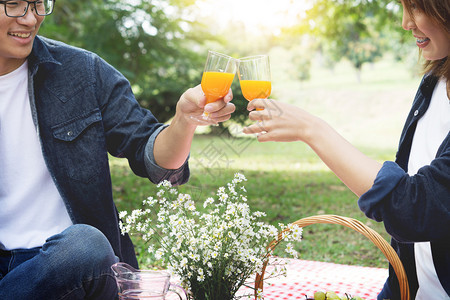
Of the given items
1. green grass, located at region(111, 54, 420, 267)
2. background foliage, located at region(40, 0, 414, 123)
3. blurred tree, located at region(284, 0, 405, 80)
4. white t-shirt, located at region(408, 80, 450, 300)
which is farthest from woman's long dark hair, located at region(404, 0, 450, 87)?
background foliage, located at region(40, 0, 414, 123)

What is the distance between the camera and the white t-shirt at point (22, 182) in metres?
2.02

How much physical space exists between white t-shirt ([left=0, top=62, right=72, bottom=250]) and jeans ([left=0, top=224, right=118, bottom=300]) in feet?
0.84

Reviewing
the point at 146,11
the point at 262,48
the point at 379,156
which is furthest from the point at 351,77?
the point at 146,11

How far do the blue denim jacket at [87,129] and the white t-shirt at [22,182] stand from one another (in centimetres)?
5

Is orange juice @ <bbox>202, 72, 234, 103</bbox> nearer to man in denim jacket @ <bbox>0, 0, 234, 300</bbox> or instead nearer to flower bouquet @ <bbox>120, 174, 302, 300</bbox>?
man in denim jacket @ <bbox>0, 0, 234, 300</bbox>

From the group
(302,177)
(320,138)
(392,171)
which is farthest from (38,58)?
(302,177)

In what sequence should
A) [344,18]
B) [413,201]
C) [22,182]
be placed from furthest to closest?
1. [344,18]
2. [22,182]
3. [413,201]

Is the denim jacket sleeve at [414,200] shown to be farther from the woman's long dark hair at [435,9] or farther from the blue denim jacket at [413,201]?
the woman's long dark hair at [435,9]

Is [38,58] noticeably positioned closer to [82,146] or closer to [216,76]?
[82,146]

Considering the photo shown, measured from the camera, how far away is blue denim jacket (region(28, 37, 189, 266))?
2.10 meters

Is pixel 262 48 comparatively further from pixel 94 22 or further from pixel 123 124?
pixel 123 124

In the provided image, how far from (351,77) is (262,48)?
5667 millimetres

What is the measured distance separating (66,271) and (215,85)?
0.89 m

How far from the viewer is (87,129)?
2.16 m
